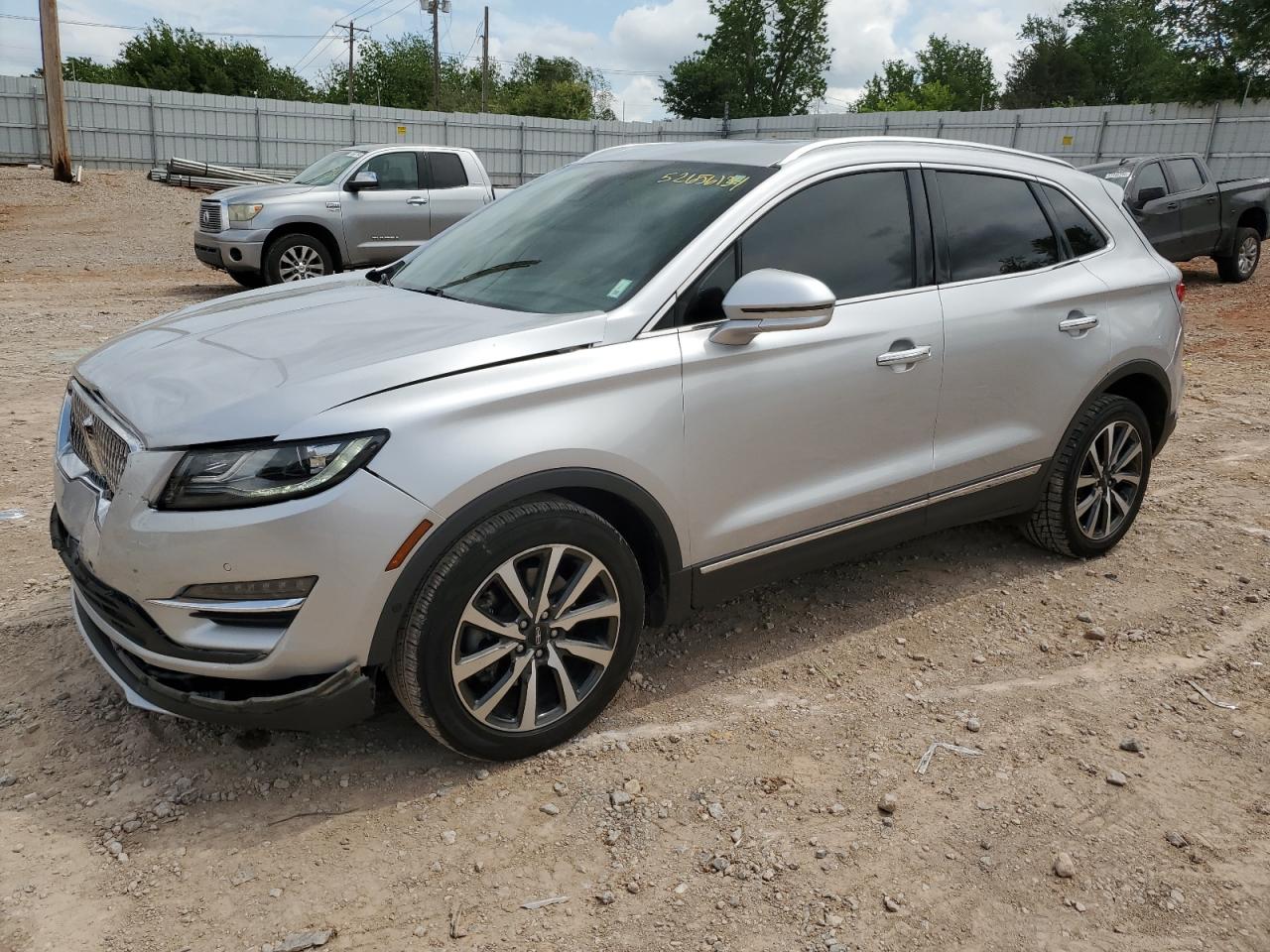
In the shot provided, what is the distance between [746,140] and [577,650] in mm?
1994

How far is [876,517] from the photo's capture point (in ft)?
12.6

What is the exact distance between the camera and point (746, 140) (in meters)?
3.87

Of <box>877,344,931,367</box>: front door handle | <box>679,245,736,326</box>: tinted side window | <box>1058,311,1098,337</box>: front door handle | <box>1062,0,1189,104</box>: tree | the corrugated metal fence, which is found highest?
<box>1062,0,1189,104</box>: tree

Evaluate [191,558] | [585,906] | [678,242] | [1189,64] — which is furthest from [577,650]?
[1189,64]

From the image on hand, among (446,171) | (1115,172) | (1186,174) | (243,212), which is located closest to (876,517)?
(243,212)

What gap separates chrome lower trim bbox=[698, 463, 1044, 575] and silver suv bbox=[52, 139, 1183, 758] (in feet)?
0.05

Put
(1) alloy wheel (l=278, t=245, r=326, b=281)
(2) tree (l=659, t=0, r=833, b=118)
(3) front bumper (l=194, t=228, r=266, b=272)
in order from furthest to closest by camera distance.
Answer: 1. (2) tree (l=659, t=0, r=833, b=118)
2. (1) alloy wheel (l=278, t=245, r=326, b=281)
3. (3) front bumper (l=194, t=228, r=266, b=272)

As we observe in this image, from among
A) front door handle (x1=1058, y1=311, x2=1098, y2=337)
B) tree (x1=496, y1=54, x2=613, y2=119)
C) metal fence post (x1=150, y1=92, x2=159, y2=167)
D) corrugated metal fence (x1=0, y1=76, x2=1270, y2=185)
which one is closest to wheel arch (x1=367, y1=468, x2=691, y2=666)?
front door handle (x1=1058, y1=311, x2=1098, y2=337)

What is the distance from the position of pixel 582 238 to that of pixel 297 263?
940 centimetres

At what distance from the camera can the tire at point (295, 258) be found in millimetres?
11945

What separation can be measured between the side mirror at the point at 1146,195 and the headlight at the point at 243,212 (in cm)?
1067

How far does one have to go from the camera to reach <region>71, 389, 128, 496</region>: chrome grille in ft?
9.27

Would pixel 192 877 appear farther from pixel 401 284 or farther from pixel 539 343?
pixel 401 284

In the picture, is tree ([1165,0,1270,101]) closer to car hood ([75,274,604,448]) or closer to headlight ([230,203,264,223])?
headlight ([230,203,264,223])
